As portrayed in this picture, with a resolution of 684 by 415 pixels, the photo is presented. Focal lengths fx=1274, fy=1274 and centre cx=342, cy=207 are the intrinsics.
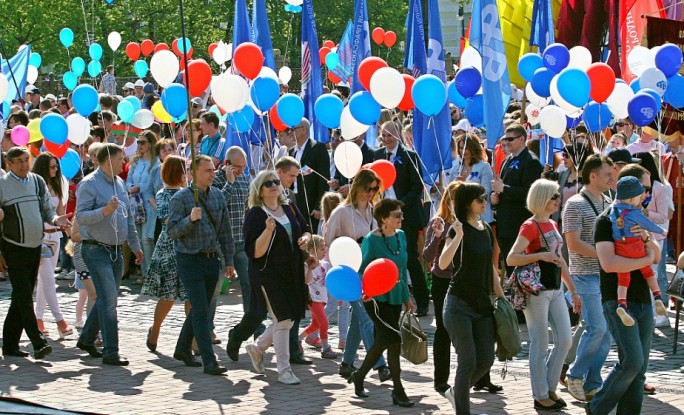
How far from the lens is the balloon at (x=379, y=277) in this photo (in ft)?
30.8

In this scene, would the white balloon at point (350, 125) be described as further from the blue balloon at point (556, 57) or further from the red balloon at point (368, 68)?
the blue balloon at point (556, 57)

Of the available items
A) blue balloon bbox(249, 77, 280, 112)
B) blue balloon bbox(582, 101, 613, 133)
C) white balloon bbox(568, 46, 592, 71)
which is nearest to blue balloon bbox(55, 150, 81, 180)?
blue balloon bbox(249, 77, 280, 112)

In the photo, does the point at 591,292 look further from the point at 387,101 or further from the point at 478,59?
the point at 478,59

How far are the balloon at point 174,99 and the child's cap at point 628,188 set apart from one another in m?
4.92

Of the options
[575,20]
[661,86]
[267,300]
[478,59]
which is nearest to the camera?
[267,300]

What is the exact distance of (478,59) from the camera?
1499cm

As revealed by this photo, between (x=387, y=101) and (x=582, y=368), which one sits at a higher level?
(x=387, y=101)

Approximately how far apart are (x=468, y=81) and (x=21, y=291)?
514cm

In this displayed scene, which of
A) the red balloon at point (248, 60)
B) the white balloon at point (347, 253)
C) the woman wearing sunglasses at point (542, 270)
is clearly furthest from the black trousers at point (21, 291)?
the woman wearing sunglasses at point (542, 270)

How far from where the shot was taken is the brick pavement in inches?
377

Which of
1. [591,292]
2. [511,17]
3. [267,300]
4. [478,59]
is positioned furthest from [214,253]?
[511,17]

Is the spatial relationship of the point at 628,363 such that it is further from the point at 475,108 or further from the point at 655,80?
the point at 475,108

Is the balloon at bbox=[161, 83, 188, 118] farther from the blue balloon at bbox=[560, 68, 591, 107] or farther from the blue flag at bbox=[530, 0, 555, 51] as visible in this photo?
the blue flag at bbox=[530, 0, 555, 51]

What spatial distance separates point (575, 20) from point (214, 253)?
35.1ft
